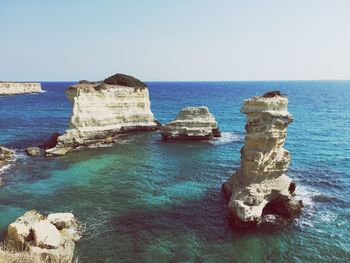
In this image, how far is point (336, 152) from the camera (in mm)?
44375

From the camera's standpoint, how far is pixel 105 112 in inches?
2048

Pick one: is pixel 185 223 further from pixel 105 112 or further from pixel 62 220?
pixel 105 112

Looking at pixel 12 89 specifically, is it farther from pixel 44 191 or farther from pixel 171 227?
pixel 171 227

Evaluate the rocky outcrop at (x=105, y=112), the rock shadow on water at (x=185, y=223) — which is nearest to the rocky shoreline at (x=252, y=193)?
the rock shadow on water at (x=185, y=223)

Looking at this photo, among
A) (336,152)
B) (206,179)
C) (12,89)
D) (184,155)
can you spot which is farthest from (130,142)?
(12,89)

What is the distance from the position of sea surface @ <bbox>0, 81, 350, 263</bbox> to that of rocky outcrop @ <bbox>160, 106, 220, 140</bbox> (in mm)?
1933

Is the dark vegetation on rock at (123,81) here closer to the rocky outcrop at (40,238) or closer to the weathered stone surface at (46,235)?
the rocky outcrop at (40,238)

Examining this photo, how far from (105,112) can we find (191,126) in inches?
511

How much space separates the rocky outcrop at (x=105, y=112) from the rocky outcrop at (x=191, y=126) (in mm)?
7891

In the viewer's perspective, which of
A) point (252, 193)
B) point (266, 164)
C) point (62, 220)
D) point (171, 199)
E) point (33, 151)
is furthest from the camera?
point (33, 151)

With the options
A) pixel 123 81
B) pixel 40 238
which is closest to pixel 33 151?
pixel 123 81

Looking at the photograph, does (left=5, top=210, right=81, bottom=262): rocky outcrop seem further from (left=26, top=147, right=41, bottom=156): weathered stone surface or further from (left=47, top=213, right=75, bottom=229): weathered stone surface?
(left=26, top=147, right=41, bottom=156): weathered stone surface

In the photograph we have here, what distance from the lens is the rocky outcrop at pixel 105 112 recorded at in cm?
4716

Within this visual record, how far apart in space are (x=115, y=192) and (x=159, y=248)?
10.3 metres
